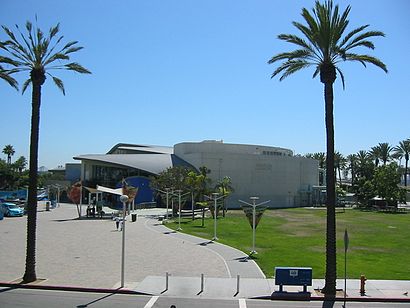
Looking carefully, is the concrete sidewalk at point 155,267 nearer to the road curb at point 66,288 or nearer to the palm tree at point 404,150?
the road curb at point 66,288

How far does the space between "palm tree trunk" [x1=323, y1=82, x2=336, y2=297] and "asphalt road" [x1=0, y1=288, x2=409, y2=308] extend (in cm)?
125

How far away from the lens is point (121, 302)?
54.0ft

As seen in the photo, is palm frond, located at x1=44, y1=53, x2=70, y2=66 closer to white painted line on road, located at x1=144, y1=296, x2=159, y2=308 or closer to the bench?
white painted line on road, located at x1=144, y1=296, x2=159, y2=308

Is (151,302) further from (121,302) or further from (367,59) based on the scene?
(367,59)

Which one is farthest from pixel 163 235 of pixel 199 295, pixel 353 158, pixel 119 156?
pixel 353 158

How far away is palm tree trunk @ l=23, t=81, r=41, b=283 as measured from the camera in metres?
19.7

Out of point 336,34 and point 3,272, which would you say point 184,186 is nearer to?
point 3,272

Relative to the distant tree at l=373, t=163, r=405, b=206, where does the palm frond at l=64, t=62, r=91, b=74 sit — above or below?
above

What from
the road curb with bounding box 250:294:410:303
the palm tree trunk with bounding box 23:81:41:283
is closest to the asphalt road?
the road curb with bounding box 250:294:410:303

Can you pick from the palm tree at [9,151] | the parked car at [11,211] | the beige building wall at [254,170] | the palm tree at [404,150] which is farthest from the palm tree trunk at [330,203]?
the palm tree at [9,151]

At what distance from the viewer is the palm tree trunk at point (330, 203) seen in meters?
18.1

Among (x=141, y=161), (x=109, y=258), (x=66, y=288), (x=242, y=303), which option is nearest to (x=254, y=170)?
(x=141, y=161)

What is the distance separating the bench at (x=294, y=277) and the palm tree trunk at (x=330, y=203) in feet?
2.77

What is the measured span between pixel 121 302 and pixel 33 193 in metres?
6.90
